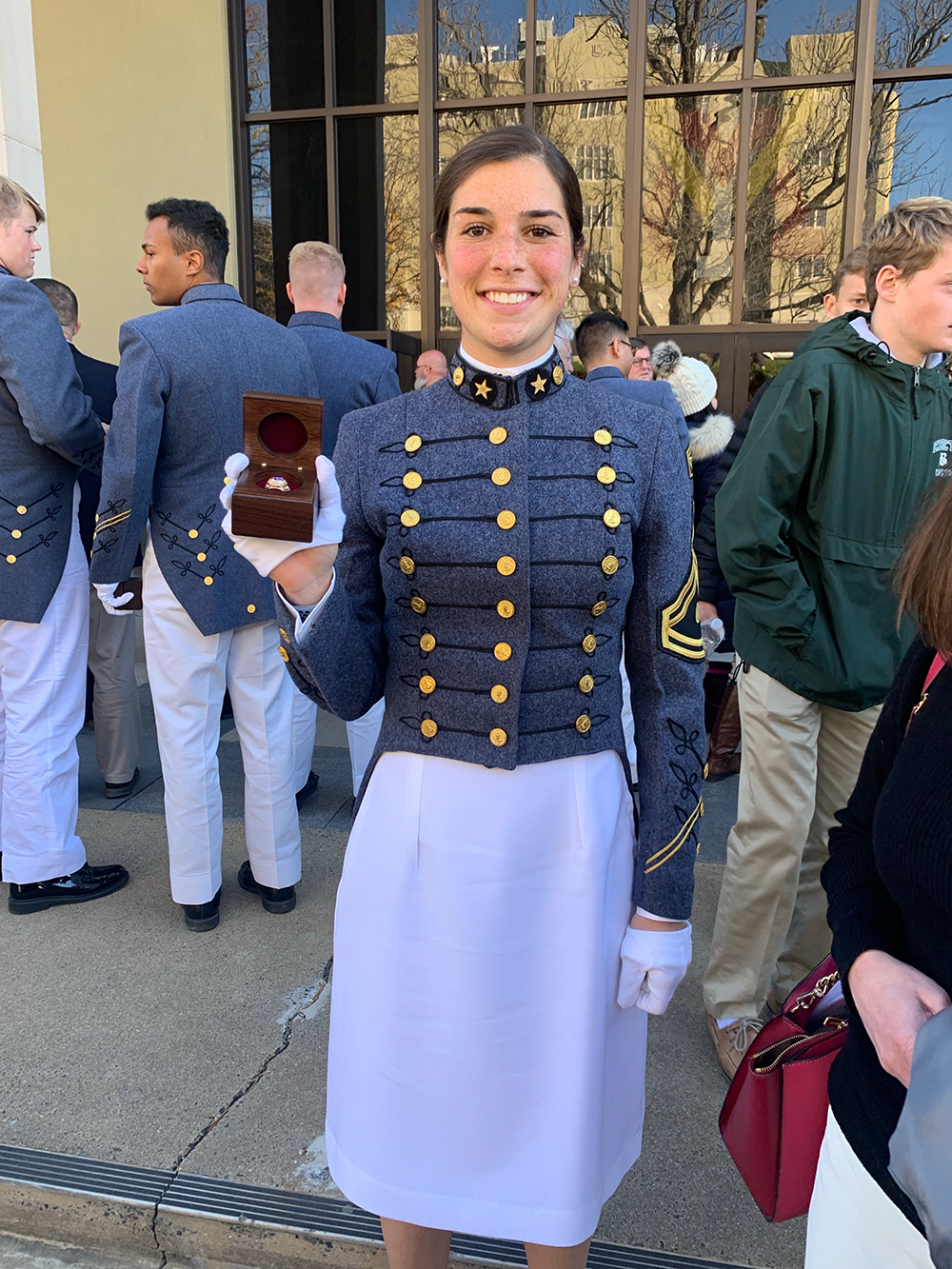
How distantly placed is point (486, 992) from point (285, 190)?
730 cm

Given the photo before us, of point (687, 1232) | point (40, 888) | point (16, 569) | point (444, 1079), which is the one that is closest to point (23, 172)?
point (16, 569)

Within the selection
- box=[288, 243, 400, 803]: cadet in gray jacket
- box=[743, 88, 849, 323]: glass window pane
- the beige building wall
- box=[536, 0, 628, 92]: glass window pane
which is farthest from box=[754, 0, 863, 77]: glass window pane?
box=[288, 243, 400, 803]: cadet in gray jacket

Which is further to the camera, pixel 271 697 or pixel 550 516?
pixel 271 697

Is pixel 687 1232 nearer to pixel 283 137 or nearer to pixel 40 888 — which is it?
pixel 40 888

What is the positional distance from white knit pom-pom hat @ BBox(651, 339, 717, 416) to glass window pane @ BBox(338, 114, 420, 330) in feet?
9.10

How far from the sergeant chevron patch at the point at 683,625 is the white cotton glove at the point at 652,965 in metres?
0.45

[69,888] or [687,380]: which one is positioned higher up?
[687,380]

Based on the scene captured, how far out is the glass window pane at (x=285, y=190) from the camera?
7438mm

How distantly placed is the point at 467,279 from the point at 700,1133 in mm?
2083

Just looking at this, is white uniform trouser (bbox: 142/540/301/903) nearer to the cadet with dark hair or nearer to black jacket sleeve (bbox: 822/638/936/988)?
the cadet with dark hair

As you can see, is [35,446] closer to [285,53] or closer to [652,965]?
[652,965]

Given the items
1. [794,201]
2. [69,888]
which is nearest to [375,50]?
[794,201]

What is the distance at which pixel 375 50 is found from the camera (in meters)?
7.22

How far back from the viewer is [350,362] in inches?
164
